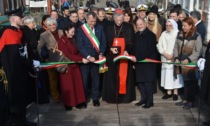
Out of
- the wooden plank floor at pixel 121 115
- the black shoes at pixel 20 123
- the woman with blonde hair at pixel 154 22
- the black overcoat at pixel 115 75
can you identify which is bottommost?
the wooden plank floor at pixel 121 115

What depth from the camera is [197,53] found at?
5.59 m

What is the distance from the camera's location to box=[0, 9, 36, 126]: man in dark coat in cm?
468

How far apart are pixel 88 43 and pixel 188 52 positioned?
1.91m

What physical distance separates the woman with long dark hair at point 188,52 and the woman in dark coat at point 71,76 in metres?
1.82

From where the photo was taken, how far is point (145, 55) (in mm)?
5758

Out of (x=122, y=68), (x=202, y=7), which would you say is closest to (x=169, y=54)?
(x=122, y=68)

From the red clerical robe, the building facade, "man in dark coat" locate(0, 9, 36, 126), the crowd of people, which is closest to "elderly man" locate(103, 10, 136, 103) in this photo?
the crowd of people

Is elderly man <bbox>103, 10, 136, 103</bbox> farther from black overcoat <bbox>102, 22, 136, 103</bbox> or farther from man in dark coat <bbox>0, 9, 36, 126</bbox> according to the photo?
man in dark coat <bbox>0, 9, 36, 126</bbox>

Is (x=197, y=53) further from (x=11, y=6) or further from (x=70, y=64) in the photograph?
(x=11, y=6)

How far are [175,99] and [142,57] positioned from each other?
1314 millimetres

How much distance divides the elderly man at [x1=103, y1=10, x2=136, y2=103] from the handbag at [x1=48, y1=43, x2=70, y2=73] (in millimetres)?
923

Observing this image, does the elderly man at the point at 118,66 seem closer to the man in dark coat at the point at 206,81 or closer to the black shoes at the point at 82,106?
the black shoes at the point at 82,106

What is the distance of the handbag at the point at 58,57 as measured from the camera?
5676 mm

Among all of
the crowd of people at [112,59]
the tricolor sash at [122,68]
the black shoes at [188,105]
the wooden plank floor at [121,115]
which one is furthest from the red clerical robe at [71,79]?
the black shoes at [188,105]
